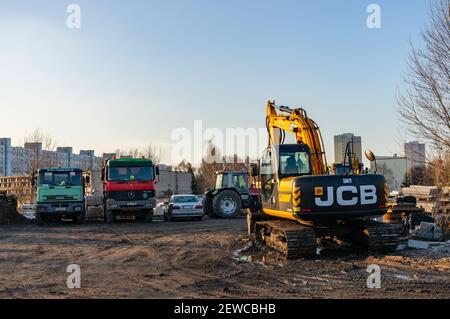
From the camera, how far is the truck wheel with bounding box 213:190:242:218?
1040 inches

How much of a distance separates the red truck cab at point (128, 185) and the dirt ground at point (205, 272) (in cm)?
817

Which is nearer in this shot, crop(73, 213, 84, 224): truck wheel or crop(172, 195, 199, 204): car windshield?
crop(73, 213, 84, 224): truck wheel

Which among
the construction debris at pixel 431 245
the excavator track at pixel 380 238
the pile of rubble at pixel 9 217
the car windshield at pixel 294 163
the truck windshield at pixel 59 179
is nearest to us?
the excavator track at pixel 380 238

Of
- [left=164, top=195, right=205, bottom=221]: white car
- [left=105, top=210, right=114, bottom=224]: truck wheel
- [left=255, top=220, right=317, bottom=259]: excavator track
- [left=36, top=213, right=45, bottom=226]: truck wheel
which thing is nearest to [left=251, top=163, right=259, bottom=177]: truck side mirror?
[left=255, top=220, right=317, bottom=259]: excavator track

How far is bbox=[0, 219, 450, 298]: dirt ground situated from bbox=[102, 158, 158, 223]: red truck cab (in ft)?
26.8

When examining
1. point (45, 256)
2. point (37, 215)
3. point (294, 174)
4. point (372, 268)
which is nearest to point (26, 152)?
point (37, 215)

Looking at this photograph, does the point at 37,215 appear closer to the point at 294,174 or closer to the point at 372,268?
the point at 294,174

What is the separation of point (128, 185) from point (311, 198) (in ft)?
46.3

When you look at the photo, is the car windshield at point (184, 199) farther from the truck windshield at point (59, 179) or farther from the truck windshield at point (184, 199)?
Answer: the truck windshield at point (59, 179)

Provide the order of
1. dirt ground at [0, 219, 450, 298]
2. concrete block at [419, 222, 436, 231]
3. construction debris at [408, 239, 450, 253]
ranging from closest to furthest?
1. dirt ground at [0, 219, 450, 298]
2. construction debris at [408, 239, 450, 253]
3. concrete block at [419, 222, 436, 231]

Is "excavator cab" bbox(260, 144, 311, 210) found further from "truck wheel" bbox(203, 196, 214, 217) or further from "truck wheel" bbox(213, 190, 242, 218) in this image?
"truck wheel" bbox(203, 196, 214, 217)

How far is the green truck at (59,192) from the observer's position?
23297mm

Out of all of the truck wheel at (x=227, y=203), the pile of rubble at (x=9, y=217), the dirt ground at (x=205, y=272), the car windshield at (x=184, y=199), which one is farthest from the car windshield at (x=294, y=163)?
the pile of rubble at (x=9, y=217)

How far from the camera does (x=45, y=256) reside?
41.2ft
